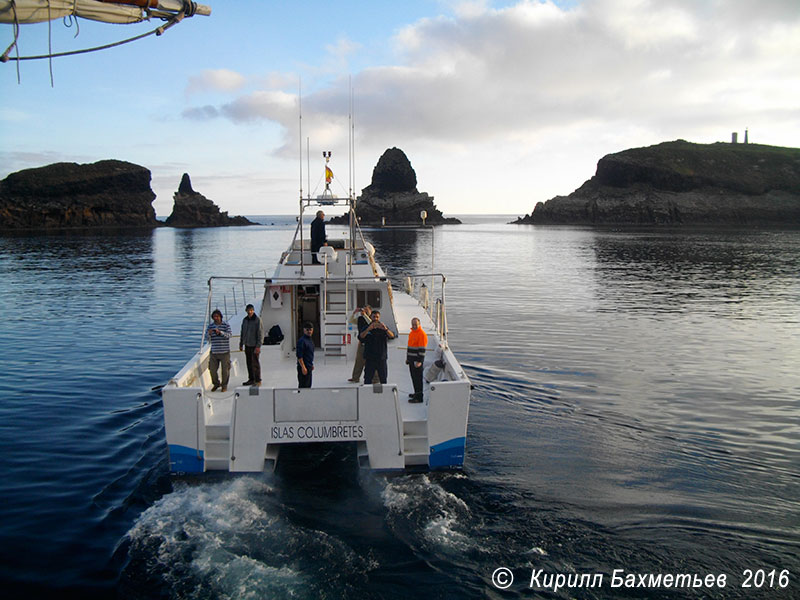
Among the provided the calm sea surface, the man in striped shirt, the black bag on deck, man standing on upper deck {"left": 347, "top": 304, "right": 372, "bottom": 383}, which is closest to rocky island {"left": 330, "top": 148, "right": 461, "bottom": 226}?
the calm sea surface

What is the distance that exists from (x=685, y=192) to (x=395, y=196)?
2685 inches

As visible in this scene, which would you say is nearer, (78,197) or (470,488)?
(470,488)

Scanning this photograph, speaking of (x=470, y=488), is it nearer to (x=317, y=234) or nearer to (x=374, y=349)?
(x=374, y=349)

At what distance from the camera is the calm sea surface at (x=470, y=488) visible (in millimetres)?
6406

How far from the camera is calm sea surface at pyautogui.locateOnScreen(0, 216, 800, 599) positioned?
6.41 m

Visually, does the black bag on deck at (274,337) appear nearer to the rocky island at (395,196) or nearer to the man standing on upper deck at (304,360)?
the man standing on upper deck at (304,360)

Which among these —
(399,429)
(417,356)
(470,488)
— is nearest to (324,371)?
(417,356)

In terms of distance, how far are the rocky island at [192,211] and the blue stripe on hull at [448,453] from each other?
14761cm

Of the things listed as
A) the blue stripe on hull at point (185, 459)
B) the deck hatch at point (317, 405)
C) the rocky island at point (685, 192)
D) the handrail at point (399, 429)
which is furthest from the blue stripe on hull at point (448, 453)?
the rocky island at point (685, 192)

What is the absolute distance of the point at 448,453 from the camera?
8391 mm

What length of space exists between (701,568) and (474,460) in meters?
3.82

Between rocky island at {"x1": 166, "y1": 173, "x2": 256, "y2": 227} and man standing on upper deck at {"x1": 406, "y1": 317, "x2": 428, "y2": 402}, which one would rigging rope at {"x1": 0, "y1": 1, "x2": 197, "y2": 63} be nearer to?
man standing on upper deck at {"x1": 406, "y1": 317, "x2": 428, "y2": 402}

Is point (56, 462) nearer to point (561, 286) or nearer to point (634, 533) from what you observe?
point (634, 533)

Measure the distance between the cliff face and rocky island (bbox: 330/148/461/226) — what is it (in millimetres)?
51209
